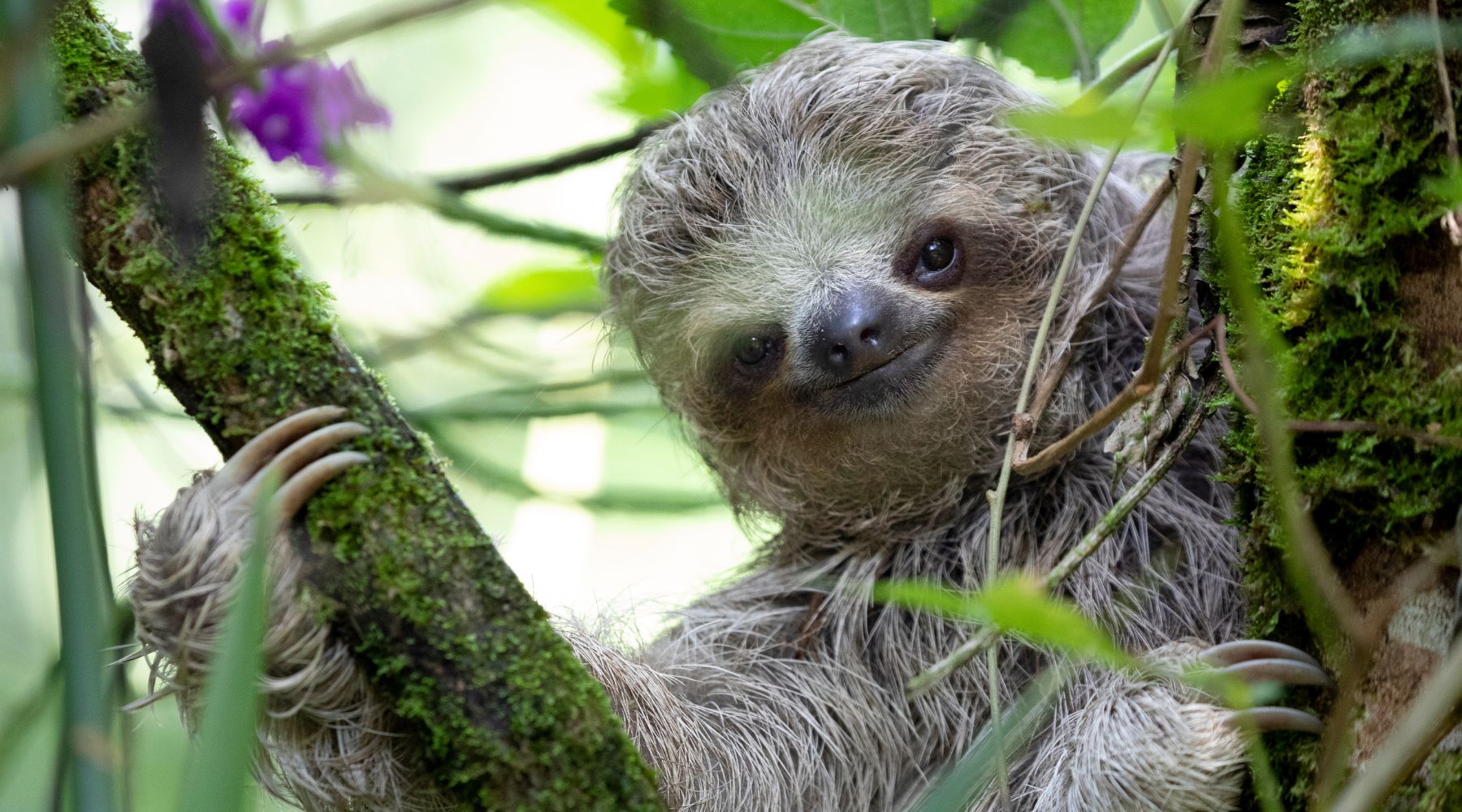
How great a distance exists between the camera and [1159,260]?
370 cm

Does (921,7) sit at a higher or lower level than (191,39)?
higher

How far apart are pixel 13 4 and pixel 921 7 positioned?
273cm

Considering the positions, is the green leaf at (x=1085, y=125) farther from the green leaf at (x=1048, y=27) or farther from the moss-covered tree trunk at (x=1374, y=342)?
the green leaf at (x=1048, y=27)

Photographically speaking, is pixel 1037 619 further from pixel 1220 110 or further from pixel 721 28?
pixel 721 28

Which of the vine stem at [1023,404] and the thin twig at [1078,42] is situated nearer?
the vine stem at [1023,404]

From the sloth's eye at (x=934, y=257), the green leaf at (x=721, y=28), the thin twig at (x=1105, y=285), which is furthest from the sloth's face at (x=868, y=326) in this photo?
the green leaf at (x=721, y=28)

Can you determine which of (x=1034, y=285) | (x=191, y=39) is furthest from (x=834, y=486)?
(x=191, y=39)

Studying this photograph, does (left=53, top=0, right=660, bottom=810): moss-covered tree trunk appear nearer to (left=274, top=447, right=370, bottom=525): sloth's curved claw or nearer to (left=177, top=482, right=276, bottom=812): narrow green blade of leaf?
(left=274, top=447, right=370, bottom=525): sloth's curved claw

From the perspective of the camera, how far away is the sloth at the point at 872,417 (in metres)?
3.26

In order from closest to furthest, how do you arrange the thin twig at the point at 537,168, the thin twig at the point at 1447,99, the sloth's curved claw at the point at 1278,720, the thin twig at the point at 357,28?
the thin twig at the point at 357,28 < the thin twig at the point at 1447,99 < the sloth's curved claw at the point at 1278,720 < the thin twig at the point at 537,168

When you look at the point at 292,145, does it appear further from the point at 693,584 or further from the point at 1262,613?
the point at 1262,613

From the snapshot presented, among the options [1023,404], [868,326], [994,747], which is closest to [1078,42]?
[868,326]

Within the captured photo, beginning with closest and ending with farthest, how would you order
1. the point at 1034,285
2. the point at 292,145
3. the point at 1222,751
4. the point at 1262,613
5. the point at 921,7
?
the point at 1262,613 < the point at 1222,751 < the point at 292,145 < the point at 1034,285 < the point at 921,7

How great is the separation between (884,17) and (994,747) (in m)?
2.44
